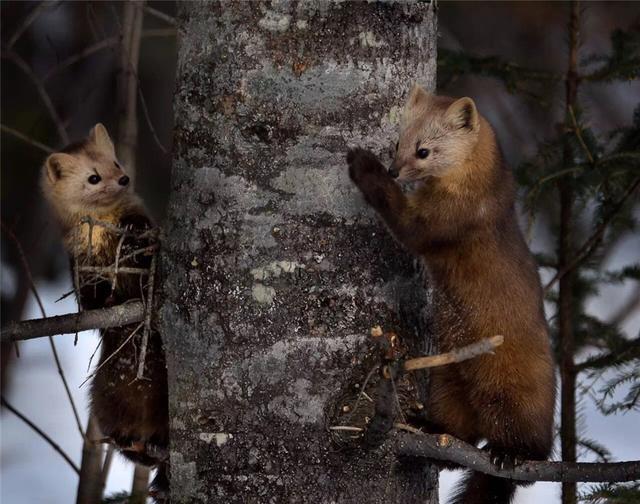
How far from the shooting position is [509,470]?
2682mm

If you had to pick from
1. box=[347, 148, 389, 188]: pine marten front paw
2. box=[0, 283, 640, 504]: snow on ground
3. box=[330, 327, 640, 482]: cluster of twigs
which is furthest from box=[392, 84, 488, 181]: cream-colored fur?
box=[0, 283, 640, 504]: snow on ground

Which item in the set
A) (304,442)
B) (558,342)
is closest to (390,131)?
(304,442)

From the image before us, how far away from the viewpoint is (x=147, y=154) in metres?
7.59

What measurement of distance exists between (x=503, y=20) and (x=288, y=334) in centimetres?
662

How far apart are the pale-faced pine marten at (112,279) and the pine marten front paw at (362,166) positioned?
69cm

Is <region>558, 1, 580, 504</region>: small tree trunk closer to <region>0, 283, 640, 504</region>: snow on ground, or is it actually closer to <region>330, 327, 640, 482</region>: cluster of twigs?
<region>330, 327, 640, 482</region>: cluster of twigs

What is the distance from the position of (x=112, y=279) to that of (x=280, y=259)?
2.97 feet

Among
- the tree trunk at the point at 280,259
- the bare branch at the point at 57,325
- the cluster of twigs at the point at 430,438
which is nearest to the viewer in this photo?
the cluster of twigs at the point at 430,438

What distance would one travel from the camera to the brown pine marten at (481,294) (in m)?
3.13

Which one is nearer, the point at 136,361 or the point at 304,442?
the point at 304,442

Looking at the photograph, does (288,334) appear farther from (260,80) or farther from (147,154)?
(147,154)

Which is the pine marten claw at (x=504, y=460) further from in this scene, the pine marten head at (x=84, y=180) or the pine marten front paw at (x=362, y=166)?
the pine marten head at (x=84, y=180)

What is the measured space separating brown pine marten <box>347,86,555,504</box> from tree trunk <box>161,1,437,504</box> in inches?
17.2

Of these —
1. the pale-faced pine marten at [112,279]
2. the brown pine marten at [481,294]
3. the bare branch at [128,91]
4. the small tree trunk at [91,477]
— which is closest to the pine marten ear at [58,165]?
the pale-faced pine marten at [112,279]
